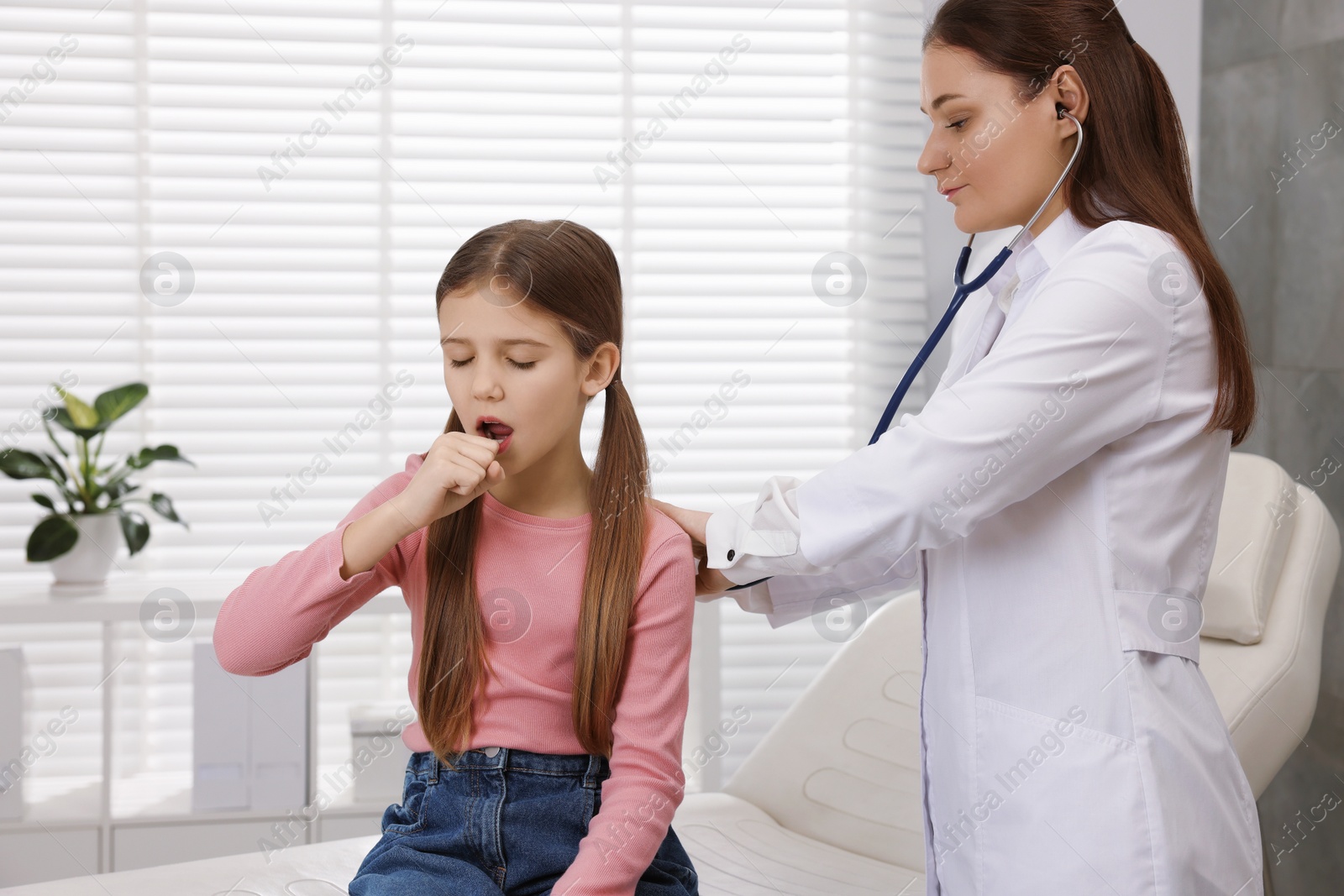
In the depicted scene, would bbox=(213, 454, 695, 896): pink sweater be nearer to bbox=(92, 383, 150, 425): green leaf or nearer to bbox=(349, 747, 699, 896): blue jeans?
bbox=(349, 747, 699, 896): blue jeans

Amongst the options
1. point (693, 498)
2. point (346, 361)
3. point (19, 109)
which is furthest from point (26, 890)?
point (19, 109)

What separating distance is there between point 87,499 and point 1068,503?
2.04 metres

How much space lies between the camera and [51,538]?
2.25 metres

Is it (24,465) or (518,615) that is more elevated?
(24,465)

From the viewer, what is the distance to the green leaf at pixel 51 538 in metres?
2.24

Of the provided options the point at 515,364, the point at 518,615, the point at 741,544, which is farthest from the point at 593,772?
the point at 515,364

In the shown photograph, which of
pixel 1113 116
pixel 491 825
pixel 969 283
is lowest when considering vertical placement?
pixel 491 825

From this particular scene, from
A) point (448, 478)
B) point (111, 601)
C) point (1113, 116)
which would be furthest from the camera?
point (111, 601)

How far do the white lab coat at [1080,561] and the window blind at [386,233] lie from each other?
1.43 metres

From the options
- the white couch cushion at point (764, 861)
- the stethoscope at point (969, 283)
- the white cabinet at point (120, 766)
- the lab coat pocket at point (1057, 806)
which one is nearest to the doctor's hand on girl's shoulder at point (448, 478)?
the stethoscope at point (969, 283)

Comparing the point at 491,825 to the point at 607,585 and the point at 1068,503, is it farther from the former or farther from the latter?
the point at 1068,503

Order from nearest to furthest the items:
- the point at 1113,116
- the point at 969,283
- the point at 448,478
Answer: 1. the point at 448,478
2. the point at 1113,116
3. the point at 969,283

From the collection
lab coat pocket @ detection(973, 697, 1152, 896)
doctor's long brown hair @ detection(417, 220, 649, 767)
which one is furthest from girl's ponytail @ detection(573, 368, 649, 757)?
lab coat pocket @ detection(973, 697, 1152, 896)

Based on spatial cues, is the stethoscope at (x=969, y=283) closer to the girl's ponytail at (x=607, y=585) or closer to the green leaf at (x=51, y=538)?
the girl's ponytail at (x=607, y=585)
